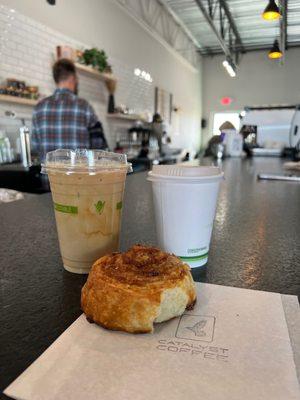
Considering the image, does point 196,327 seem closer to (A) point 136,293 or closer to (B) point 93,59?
(A) point 136,293

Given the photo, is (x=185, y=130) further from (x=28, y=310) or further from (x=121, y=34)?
(x=28, y=310)

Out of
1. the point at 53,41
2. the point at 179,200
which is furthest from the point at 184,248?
the point at 53,41

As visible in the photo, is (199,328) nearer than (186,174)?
Yes

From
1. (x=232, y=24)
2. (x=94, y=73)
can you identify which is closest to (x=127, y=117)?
(x=94, y=73)

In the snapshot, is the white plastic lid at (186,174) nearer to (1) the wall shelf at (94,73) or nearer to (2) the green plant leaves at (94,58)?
(1) the wall shelf at (94,73)

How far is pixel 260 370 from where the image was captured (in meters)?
0.36

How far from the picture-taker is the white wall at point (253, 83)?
9.61 m

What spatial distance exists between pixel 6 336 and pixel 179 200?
1.09 feet

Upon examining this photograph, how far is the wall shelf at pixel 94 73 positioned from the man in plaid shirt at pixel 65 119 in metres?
1.35

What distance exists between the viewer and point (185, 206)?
1.90 feet

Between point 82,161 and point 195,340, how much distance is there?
341mm

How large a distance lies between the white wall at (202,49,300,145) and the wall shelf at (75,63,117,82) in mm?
6029

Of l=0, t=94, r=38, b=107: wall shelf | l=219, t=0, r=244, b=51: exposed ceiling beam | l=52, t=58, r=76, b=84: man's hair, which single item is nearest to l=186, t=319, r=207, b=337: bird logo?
l=52, t=58, r=76, b=84: man's hair

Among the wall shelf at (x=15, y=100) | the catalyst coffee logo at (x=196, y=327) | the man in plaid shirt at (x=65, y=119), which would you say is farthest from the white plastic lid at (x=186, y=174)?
the wall shelf at (x=15, y=100)
